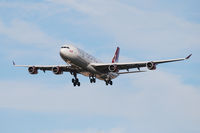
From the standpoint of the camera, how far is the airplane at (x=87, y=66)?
90.3 m

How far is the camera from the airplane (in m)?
90.3

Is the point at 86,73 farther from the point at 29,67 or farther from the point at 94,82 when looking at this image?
the point at 29,67

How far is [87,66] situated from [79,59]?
2970 millimetres

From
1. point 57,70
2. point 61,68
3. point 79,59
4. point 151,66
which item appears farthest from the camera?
point 61,68

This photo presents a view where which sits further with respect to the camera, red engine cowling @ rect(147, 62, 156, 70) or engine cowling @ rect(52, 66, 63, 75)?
engine cowling @ rect(52, 66, 63, 75)

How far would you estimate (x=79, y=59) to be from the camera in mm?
91188

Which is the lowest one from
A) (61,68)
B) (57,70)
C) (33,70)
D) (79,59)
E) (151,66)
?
(151,66)

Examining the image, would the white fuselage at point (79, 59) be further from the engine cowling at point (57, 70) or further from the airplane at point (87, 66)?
the engine cowling at point (57, 70)

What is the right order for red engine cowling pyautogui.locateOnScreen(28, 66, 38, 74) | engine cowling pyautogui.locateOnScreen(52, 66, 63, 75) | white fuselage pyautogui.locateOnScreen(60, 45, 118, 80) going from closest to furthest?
white fuselage pyautogui.locateOnScreen(60, 45, 118, 80), engine cowling pyautogui.locateOnScreen(52, 66, 63, 75), red engine cowling pyautogui.locateOnScreen(28, 66, 38, 74)

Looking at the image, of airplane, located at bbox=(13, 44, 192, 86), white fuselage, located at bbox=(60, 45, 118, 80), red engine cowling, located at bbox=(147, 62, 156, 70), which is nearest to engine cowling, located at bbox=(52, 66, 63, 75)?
airplane, located at bbox=(13, 44, 192, 86)

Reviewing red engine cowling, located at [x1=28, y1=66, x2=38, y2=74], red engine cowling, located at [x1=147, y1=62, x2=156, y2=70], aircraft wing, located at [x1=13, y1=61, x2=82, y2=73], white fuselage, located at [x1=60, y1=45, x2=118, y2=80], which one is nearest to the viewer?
red engine cowling, located at [x1=147, y1=62, x2=156, y2=70]

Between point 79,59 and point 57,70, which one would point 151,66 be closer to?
point 79,59

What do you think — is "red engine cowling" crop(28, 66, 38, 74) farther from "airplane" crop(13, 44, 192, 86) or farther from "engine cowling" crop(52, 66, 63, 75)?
"engine cowling" crop(52, 66, 63, 75)

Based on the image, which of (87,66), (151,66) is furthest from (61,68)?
(151,66)
